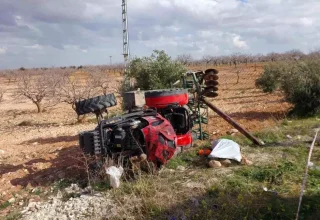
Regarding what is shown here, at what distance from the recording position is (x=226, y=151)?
561cm

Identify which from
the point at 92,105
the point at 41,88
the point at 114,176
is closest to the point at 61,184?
the point at 114,176

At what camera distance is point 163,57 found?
482 inches

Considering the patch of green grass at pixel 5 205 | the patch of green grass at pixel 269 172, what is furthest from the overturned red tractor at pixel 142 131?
the patch of green grass at pixel 5 205

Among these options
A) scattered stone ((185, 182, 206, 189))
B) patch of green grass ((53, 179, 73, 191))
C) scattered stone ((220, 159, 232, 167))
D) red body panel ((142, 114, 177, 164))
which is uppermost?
red body panel ((142, 114, 177, 164))

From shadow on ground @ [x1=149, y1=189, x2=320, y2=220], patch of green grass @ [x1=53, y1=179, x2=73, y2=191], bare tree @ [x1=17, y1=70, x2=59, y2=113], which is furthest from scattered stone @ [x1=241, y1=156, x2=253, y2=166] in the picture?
bare tree @ [x1=17, y1=70, x2=59, y2=113]

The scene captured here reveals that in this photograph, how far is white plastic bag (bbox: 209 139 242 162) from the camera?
5.52m

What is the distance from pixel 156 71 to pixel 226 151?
6735 mm

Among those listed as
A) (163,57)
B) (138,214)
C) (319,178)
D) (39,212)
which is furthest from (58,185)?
(163,57)

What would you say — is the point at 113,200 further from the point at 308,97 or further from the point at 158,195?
the point at 308,97

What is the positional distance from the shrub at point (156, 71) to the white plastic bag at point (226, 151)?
612 centimetres

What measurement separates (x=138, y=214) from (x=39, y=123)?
14358mm

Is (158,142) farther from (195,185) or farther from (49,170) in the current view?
(49,170)

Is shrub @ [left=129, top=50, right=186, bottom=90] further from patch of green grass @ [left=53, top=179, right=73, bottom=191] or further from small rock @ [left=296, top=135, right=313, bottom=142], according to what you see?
patch of green grass @ [left=53, top=179, right=73, bottom=191]

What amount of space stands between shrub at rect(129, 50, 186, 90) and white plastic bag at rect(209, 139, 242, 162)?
612 cm
